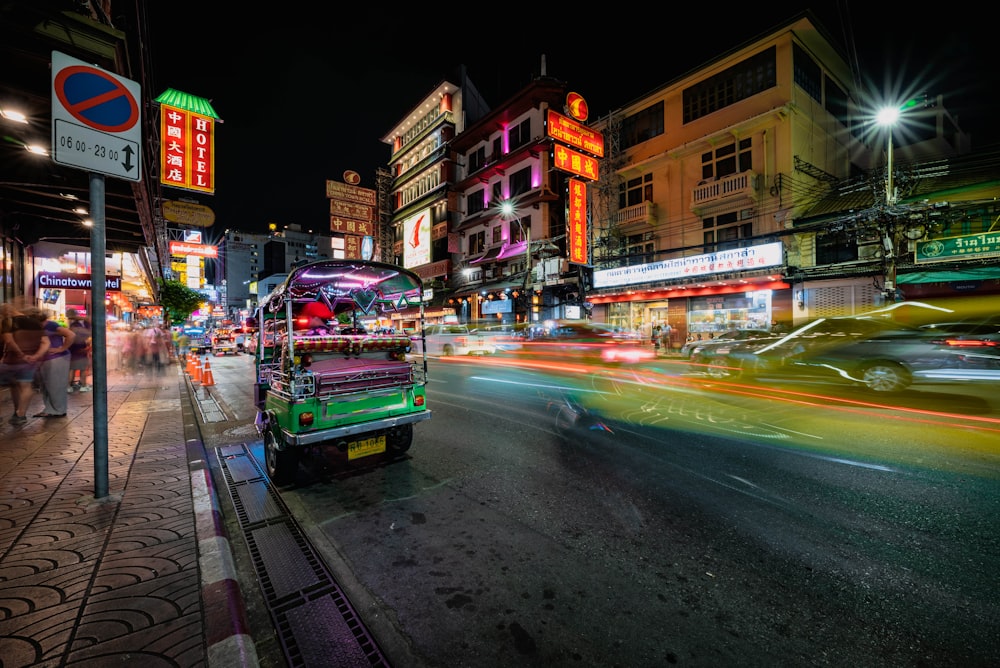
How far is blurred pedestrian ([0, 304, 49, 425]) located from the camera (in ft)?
24.5

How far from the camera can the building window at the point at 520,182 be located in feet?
95.7

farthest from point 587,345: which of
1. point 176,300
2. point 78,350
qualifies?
point 176,300

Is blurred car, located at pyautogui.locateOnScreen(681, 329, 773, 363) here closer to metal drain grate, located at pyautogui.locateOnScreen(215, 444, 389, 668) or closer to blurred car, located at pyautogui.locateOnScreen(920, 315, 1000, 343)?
blurred car, located at pyautogui.locateOnScreen(920, 315, 1000, 343)

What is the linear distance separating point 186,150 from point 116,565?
15.1 meters

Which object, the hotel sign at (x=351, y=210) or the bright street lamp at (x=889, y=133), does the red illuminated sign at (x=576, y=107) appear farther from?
the hotel sign at (x=351, y=210)

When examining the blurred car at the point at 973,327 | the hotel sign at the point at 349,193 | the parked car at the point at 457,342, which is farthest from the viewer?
the hotel sign at the point at 349,193

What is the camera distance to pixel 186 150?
13406 mm

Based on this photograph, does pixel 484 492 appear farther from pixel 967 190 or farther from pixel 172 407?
pixel 967 190

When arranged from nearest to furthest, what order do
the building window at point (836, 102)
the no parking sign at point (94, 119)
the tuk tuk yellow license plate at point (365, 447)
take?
the no parking sign at point (94, 119)
the tuk tuk yellow license plate at point (365, 447)
the building window at point (836, 102)

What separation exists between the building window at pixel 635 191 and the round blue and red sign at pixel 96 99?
24.5m

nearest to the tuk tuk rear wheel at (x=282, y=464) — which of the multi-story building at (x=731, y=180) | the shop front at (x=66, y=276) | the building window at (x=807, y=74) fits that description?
the shop front at (x=66, y=276)

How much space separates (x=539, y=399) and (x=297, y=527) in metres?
7.03

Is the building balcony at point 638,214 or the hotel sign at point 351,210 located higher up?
the hotel sign at point 351,210

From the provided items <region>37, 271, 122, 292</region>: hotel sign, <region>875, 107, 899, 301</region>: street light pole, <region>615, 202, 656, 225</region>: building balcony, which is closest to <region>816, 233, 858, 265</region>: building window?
<region>875, 107, 899, 301</region>: street light pole
